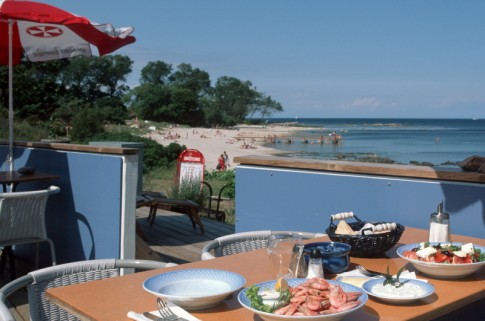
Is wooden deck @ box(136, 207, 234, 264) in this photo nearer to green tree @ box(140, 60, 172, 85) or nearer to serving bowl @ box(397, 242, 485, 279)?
serving bowl @ box(397, 242, 485, 279)

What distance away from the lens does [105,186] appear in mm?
4207

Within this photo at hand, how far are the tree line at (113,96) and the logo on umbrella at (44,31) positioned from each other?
1492cm

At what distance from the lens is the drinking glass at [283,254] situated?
1.89 m

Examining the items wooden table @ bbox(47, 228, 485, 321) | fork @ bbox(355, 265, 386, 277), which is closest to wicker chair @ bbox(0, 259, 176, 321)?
wooden table @ bbox(47, 228, 485, 321)

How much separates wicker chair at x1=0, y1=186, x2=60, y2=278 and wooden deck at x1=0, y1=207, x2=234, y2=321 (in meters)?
0.41

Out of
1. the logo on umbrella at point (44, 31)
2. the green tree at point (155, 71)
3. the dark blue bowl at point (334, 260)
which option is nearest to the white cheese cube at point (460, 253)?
the dark blue bowl at point (334, 260)

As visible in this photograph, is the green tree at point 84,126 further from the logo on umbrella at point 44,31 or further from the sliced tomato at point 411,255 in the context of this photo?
the sliced tomato at point 411,255

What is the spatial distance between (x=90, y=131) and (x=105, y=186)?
63.2 feet

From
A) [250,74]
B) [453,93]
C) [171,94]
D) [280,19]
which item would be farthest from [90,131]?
[250,74]

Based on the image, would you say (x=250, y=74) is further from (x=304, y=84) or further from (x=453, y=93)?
(x=453, y=93)

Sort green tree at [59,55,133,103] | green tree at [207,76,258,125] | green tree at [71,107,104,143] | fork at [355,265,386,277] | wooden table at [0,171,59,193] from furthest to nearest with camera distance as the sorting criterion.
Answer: green tree at [207,76,258,125], green tree at [59,55,133,103], green tree at [71,107,104,143], wooden table at [0,171,59,193], fork at [355,265,386,277]

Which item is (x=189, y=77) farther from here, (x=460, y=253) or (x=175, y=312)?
(x=175, y=312)

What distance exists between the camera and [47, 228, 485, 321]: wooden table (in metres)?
1.55

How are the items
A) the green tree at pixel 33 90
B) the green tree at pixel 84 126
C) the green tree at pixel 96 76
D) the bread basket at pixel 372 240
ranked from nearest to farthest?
the bread basket at pixel 372 240
the green tree at pixel 84 126
the green tree at pixel 33 90
the green tree at pixel 96 76
